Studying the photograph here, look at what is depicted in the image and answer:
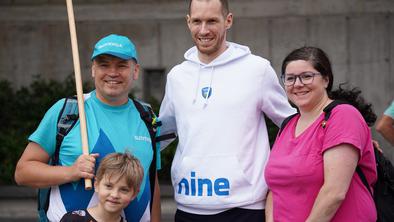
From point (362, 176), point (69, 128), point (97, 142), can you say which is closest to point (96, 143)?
point (97, 142)

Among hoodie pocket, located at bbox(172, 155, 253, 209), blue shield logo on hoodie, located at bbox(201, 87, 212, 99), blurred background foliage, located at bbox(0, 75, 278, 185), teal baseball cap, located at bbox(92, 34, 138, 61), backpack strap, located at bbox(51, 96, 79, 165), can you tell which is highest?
teal baseball cap, located at bbox(92, 34, 138, 61)

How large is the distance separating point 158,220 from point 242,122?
0.80 metres

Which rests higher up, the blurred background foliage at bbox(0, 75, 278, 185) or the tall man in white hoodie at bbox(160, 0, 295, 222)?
the tall man in white hoodie at bbox(160, 0, 295, 222)

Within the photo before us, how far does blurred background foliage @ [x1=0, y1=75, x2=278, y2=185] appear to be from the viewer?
31.2ft

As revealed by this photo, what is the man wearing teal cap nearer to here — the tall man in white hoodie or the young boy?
the young boy

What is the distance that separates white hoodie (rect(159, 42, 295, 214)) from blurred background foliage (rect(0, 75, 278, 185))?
5062 millimetres

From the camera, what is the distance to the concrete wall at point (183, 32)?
34.9 ft

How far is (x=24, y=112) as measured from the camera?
10336 millimetres

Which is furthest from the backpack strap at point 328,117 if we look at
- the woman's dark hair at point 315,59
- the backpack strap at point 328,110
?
the woman's dark hair at point 315,59

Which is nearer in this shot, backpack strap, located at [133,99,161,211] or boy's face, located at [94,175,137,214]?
boy's face, located at [94,175,137,214]

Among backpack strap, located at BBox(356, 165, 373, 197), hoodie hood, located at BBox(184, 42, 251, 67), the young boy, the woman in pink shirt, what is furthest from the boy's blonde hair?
backpack strap, located at BBox(356, 165, 373, 197)

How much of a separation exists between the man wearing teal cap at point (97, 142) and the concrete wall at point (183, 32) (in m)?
6.62

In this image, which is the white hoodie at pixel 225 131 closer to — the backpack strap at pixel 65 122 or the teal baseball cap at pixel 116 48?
the teal baseball cap at pixel 116 48

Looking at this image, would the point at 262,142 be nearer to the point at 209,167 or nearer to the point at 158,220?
the point at 209,167
